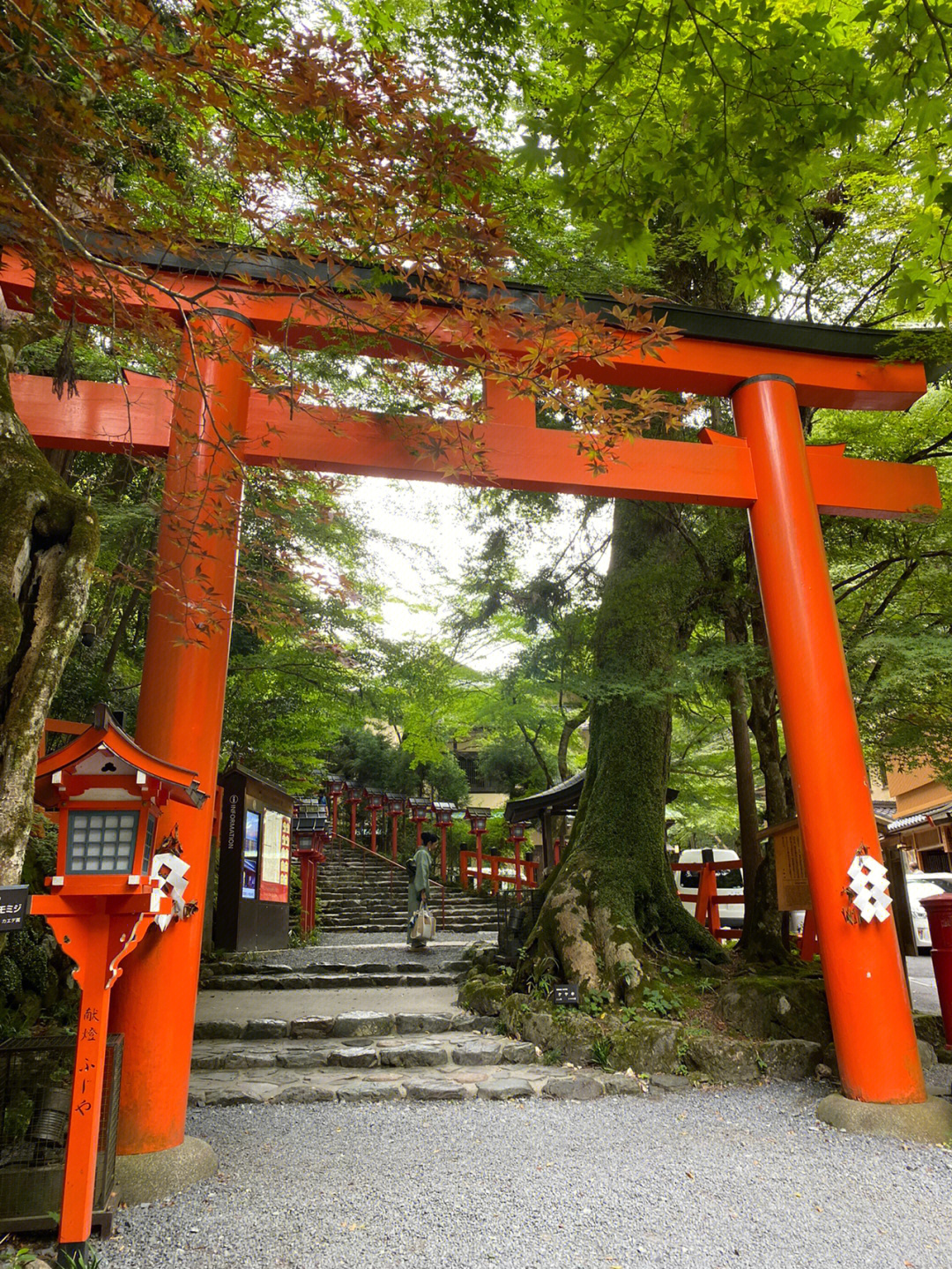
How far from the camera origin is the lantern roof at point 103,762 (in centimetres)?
329

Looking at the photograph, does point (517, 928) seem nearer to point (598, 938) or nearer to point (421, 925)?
point (598, 938)

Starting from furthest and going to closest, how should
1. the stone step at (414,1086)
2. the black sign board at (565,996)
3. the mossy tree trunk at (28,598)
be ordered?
the black sign board at (565,996)
the stone step at (414,1086)
the mossy tree trunk at (28,598)

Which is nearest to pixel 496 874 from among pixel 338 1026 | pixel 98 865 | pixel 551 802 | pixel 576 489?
pixel 551 802

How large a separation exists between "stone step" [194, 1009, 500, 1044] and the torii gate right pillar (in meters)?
3.34

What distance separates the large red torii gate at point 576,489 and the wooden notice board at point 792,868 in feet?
1.23

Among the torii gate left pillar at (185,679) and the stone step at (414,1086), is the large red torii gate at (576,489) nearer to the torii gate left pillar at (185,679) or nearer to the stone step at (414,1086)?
the torii gate left pillar at (185,679)

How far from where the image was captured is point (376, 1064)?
6.18 metres

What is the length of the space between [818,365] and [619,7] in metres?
4.02

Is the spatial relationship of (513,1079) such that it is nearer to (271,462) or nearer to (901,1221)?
(901,1221)

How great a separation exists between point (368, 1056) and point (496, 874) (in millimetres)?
9840

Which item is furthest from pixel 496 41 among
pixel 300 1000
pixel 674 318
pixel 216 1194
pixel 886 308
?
pixel 300 1000

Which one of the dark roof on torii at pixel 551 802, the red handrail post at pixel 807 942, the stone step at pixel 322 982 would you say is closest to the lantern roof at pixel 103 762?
the red handrail post at pixel 807 942

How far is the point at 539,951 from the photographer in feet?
23.5

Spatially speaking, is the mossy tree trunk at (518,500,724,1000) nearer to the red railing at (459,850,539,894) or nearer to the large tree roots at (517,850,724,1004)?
the large tree roots at (517,850,724,1004)
